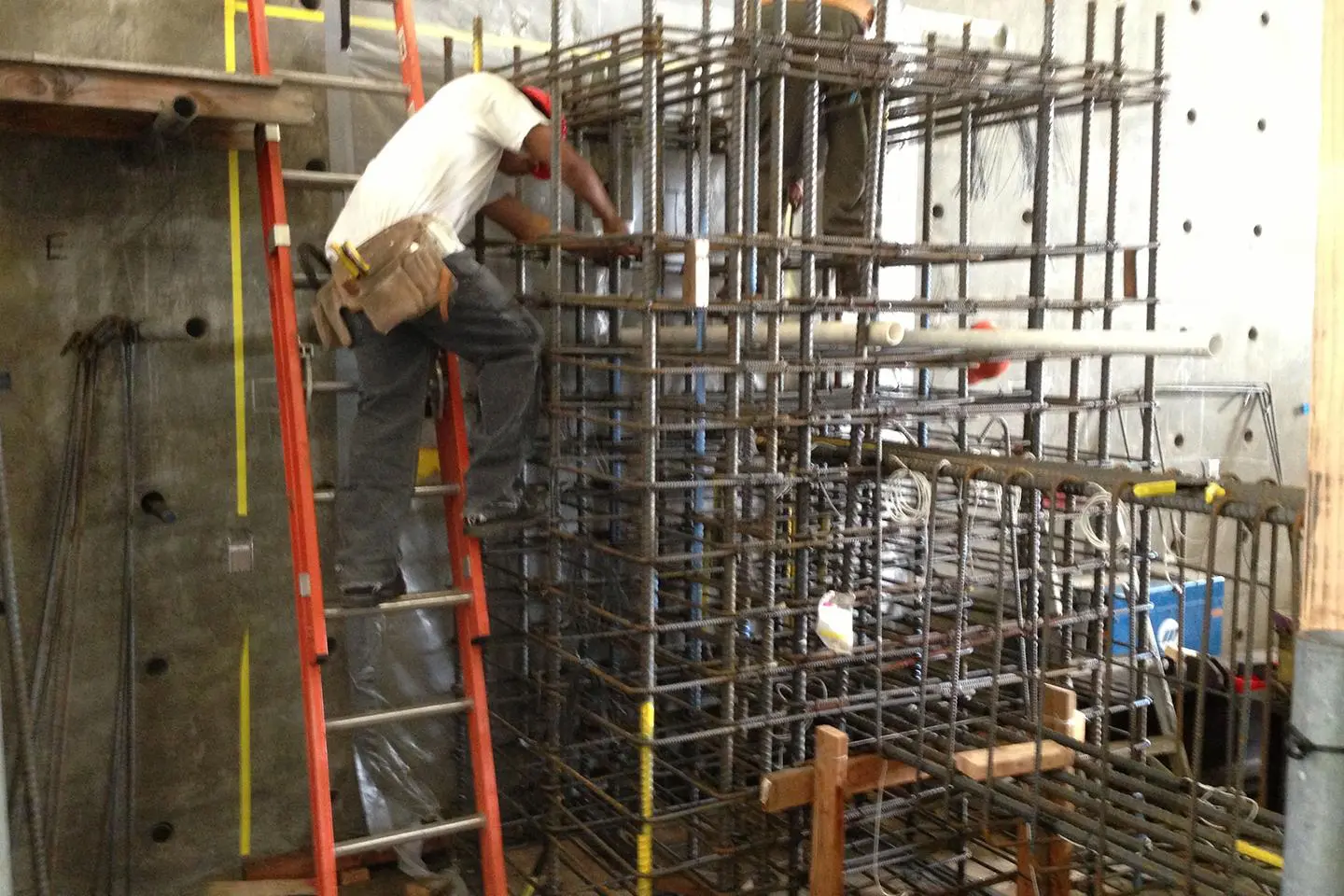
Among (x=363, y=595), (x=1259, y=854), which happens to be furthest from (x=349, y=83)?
(x=1259, y=854)

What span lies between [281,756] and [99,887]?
0.61 meters

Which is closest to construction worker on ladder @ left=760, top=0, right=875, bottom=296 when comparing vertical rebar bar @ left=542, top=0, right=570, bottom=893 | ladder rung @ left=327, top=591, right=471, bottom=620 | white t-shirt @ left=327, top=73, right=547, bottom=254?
vertical rebar bar @ left=542, top=0, right=570, bottom=893

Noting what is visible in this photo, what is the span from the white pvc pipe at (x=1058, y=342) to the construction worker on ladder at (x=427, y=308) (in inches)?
37.4

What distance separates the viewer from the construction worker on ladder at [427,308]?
2.91 metres

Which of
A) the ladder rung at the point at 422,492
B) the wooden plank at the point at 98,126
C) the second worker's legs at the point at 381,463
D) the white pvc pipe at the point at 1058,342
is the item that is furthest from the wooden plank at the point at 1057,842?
the wooden plank at the point at 98,126

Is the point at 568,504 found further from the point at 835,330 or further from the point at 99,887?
the point at 99,887

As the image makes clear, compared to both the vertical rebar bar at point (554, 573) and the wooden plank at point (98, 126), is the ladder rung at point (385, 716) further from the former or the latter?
the wooden plank at point (98, 126)

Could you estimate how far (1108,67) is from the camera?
3699 mm

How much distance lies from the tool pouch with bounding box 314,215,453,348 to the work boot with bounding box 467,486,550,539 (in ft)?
1.85

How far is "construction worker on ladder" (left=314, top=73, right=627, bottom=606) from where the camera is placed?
9.56 ft

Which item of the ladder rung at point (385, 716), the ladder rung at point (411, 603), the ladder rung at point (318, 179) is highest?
the ladder rung at point (318, 179)

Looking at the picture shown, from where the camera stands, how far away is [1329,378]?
1167mm

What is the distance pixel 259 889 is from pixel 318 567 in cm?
110

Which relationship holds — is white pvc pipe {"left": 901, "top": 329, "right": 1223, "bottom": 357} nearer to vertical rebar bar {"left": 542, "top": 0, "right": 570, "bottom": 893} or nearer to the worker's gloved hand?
the worker's gloved hand
